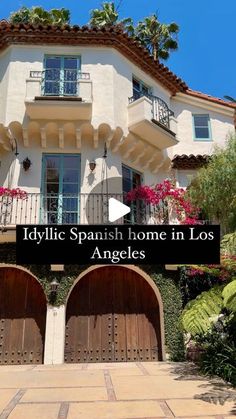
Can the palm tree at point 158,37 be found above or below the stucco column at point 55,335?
above

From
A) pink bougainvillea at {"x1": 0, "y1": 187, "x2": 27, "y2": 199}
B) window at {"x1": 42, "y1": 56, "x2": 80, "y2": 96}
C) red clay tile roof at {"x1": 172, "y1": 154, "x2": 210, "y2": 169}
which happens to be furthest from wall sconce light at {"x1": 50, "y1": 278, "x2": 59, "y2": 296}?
red clay tile roof at {"x1": 172, "y1": 154, "x2": 210, "y2": 169}

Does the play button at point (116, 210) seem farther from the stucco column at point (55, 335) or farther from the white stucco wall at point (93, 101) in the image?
the white stucco wall at point (93, 101)

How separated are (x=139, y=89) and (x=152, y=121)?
2.29 m

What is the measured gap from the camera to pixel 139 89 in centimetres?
1477

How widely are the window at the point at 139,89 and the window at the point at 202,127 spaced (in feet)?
8.72

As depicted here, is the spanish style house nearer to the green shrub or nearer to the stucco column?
the stucco column

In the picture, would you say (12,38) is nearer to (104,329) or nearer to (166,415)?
(104,329)

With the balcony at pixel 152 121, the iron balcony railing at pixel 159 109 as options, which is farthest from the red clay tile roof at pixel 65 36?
the balcony at pixel 152 121

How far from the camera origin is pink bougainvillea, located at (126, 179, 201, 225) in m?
12.5

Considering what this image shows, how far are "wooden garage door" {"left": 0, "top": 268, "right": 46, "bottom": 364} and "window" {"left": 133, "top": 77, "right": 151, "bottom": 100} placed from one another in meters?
7.93

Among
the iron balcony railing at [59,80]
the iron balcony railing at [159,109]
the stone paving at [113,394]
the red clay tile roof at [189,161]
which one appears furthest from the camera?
the red clay tile roof at [189,161]

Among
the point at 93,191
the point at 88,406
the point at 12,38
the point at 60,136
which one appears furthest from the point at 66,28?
the point at 88,406

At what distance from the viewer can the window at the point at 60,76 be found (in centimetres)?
1288

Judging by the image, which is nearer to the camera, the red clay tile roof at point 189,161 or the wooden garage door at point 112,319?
the wooden garage door at point 112,319
